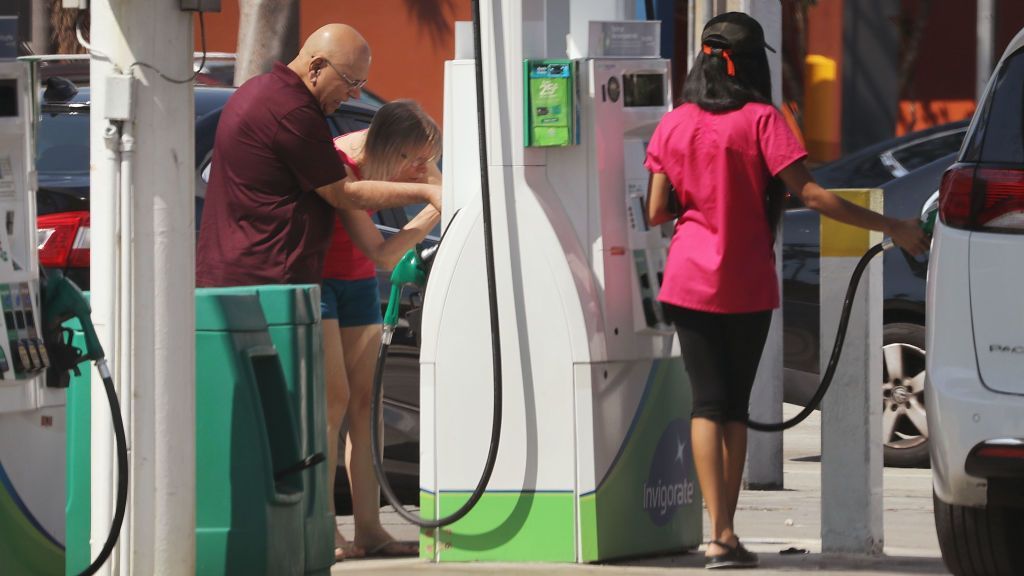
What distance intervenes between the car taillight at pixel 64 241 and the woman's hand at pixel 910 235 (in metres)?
2.73

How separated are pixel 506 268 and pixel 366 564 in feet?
3.62

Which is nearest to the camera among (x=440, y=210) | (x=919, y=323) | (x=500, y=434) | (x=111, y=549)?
(x=111, y=549)

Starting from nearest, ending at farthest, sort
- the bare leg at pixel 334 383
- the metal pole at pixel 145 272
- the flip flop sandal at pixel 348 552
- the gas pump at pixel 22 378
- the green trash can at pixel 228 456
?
1. the gas pump at pixel 22 378
2. the metal pole at pixel 145 272
3. the green trash can at pixel 228 456
4. the bare leg at pixel 334 383
5. the flip flop sandal at pixel 348 552

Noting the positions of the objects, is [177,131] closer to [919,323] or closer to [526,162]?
[526,162]

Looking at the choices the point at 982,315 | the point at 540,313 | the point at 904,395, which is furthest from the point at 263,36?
the point at 982,315

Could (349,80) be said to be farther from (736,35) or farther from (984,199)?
(984,199)

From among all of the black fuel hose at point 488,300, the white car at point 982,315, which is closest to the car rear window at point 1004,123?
the white car at point 982,315

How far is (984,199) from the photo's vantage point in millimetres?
4918

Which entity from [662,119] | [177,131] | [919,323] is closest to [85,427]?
[177,131]

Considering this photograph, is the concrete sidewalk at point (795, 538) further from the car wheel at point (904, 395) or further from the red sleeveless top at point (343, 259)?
the red sleeveless top at point (343, 259)

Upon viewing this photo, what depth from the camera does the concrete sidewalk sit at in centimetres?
571

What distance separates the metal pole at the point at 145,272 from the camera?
441 centimetres

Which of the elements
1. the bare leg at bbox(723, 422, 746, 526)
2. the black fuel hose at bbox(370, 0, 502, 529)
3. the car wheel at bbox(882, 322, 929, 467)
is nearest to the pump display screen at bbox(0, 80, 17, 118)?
the black fuel hose at bbox(370, 0, 502, 529)

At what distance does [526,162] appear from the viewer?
5.75 m
